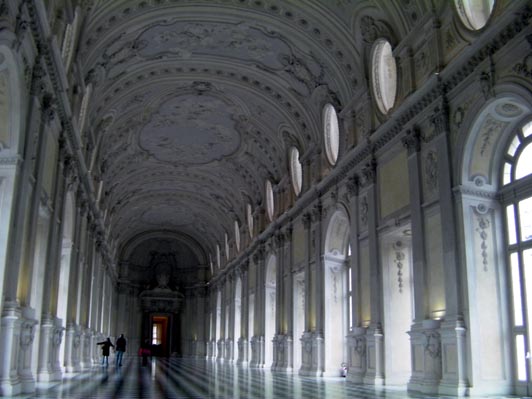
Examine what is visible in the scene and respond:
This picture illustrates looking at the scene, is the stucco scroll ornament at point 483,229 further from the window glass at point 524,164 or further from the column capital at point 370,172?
the column capital at point 370,172

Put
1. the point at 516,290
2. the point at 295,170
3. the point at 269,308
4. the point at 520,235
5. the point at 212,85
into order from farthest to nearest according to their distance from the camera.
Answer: the point at 269,308, the point at 295,170, the point at 212,85, the point at 520,235, the point at 516,290

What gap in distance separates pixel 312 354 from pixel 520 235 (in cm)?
1015

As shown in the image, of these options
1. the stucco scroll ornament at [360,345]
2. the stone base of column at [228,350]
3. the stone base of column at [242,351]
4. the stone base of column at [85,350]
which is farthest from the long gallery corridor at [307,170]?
the stone base of column at [228,350]

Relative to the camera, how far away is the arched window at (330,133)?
20.7 metres

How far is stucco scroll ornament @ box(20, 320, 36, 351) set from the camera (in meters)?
11.3

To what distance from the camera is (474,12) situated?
12797mm

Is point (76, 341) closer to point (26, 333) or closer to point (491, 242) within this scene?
point (26, 333)

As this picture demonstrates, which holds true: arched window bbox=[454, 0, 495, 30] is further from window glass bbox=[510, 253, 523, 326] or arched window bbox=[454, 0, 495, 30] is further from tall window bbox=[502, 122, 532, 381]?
window glass bbox=[510, 253, 523, 326]

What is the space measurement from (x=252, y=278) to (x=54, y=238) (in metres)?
17.8

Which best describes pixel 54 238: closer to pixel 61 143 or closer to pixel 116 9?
pixel 61 143

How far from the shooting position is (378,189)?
16.7m

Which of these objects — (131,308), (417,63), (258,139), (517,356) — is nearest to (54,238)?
(417,63)

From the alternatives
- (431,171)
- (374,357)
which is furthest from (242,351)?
(431,171)

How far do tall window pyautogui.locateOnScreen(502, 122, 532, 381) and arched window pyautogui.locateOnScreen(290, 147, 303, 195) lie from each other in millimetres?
12637
